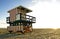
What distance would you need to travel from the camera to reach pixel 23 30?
25.7 meters

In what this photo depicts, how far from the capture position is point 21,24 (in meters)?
26.7

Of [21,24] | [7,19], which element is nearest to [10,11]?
[7,19]

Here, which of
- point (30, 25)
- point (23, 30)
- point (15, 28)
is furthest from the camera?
point (30, 25)

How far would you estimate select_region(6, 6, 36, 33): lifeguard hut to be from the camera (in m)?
26.2

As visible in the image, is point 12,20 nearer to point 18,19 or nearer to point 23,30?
point 18,19

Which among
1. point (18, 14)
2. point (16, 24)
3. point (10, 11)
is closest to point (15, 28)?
point (16, 24)

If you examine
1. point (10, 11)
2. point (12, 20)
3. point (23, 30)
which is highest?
point (10, 11)

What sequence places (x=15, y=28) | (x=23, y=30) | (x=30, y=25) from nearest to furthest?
(x=23, y=30) → (x=15, y=28) → (x=30, y=25)

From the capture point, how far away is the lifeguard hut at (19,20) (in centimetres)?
2619

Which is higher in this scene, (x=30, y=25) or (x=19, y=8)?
(x=19, y=8)

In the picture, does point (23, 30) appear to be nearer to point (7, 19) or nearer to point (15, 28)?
point (15, 28)

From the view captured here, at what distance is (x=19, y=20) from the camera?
26.0 metres

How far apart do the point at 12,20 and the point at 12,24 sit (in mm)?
958

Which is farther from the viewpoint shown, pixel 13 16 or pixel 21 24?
pixel 13 16
